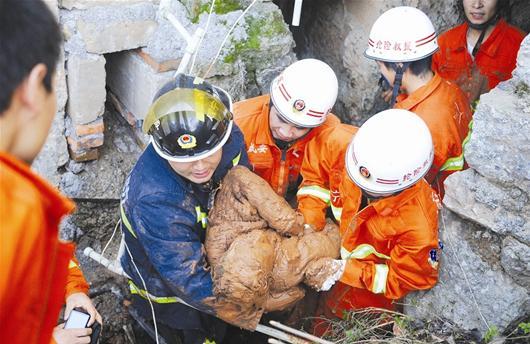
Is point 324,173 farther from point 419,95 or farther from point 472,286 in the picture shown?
point 472,286

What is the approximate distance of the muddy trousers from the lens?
373 centimetres

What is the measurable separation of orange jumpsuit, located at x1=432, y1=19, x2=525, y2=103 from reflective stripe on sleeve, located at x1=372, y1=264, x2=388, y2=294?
2395mm

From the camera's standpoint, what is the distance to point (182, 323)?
12.4 ft

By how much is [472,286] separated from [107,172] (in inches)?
119

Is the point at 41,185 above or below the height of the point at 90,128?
above

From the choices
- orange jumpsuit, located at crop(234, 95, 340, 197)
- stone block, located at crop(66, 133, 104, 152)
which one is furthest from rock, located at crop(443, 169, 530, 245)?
stone block, located at crop(66, 133, 104, 152)

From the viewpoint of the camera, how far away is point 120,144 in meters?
4.93

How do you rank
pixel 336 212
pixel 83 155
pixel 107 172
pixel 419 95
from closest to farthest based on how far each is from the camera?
1. pixel 336 212
2. pixel 419 95
3. pixel 83 155
4. pixel 107 172

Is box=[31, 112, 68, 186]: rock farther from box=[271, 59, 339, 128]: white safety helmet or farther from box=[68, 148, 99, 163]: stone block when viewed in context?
box=[271, 59, 339, 128]: white safety helmet

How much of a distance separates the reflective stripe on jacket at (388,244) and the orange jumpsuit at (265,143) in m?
0.61

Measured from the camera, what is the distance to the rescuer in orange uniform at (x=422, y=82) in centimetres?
397

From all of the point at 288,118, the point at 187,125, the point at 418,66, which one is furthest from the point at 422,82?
the point at 187,125

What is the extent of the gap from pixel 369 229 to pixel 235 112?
1367 millimetres

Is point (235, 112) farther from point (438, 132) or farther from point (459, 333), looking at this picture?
point (459, 333)
